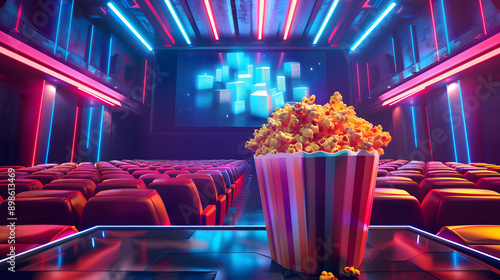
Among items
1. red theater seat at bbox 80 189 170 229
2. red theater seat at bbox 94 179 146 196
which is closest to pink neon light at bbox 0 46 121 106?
red theater seat at bbox 94 179 146 196

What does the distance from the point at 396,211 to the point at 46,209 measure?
1.21 m

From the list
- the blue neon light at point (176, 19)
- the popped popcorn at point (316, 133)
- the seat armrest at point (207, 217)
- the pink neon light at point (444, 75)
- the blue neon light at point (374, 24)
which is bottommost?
the seat armrest at point (207, 217)

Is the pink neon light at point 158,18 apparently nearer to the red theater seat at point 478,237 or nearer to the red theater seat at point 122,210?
the red theater seat at point 122,210

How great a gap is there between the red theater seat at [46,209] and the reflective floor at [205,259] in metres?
0.30

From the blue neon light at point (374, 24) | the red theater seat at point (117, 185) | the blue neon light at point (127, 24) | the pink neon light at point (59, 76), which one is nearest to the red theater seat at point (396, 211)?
the red theater seat at point (117, 185)

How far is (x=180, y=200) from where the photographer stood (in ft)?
3.90

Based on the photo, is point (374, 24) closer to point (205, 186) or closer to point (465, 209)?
point (205, 186)

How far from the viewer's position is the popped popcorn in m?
0.45

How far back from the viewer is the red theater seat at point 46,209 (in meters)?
0.83

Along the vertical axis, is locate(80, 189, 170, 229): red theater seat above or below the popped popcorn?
below

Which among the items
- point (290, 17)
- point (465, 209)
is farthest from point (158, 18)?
point (465, 209)

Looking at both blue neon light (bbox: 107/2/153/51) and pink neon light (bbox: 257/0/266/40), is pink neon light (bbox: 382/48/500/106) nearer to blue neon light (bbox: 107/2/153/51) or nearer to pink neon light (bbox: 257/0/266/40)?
pink neon light (bbox: 257/0/266/40)

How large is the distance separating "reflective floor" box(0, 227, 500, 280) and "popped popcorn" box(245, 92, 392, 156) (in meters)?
0.22

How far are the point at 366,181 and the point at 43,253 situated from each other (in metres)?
0.66
